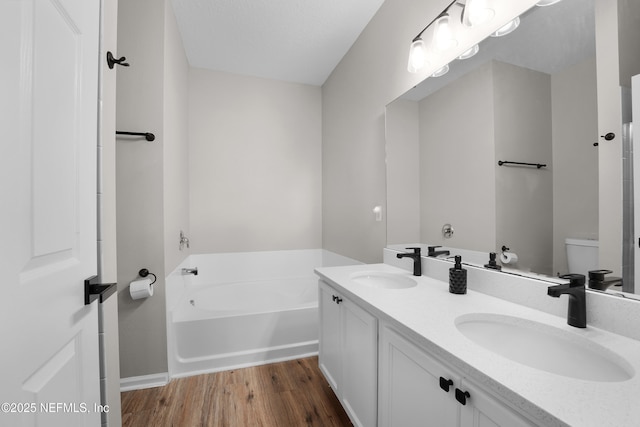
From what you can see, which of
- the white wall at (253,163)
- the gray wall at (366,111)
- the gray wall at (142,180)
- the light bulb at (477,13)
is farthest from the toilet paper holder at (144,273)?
the light bulb at (477,13)

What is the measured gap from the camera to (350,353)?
1.33m

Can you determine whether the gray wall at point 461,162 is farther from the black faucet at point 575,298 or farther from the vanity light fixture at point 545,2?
the black faucet at point 575,298

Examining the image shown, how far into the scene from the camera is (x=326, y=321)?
164 cm

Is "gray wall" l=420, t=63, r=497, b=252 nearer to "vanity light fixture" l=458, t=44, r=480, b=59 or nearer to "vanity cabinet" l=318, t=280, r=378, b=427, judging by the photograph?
"vanity light fixture" l=458, t=44, r=480, b=59

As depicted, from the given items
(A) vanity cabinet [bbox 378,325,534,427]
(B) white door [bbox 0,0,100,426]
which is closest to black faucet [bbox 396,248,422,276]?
(A) vanity cabinet [bbox 378,325,534,427]

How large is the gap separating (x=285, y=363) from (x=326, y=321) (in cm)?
78

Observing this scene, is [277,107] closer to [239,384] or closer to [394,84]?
[394,84]

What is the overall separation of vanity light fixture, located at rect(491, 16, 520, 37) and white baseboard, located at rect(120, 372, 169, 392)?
2798mm

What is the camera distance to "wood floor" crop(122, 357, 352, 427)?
1533mm

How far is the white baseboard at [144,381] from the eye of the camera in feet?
6.07

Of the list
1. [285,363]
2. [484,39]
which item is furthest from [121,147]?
[484,39]

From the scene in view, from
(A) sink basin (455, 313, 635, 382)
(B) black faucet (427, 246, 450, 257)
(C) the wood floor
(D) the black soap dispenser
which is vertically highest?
(B) black faucet (427, 246, 450, 257)

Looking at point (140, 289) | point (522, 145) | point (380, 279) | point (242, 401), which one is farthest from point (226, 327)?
point (522, 145)

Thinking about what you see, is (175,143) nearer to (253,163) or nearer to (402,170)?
(253,163)
